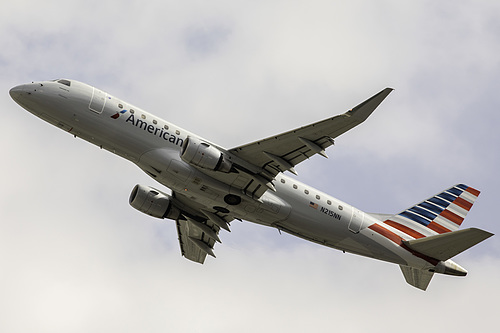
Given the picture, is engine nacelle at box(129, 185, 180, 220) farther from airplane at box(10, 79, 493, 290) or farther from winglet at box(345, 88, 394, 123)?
winglet at box(345, 88, 394, 123)

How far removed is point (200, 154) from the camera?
129 ft

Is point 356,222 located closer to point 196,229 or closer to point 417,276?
point 417,276

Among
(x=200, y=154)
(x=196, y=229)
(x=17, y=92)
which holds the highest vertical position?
(x=17, y=92)

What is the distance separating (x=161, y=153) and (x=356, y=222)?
1310 centimetres

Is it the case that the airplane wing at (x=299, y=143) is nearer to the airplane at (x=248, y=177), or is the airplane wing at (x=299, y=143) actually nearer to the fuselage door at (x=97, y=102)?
the airplane at (x=248, y=177)

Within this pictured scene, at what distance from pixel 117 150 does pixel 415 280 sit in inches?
850

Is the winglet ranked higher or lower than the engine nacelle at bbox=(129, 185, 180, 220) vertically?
higher

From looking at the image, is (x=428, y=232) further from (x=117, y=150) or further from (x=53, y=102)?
(x=53, y=102)

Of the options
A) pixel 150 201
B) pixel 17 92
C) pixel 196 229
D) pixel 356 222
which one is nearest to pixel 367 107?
pixel 356 222

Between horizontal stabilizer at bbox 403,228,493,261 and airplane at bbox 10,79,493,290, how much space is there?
0.20 ft

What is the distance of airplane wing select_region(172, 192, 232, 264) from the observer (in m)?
46.5

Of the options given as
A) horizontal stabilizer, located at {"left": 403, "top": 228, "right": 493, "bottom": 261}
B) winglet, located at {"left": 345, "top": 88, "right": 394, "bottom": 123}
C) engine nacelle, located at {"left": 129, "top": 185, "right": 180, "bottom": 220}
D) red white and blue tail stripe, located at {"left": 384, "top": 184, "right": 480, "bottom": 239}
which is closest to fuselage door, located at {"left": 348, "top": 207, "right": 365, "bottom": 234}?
red white and blue tail stripe, located at {"left": 384, "top": 184, "right": 480, "bottom": 239}

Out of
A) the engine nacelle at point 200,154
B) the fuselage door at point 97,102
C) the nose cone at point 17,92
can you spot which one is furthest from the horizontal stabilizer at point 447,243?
the nose cone at point 17,92

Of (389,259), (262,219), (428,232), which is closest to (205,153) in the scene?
(262,219)
